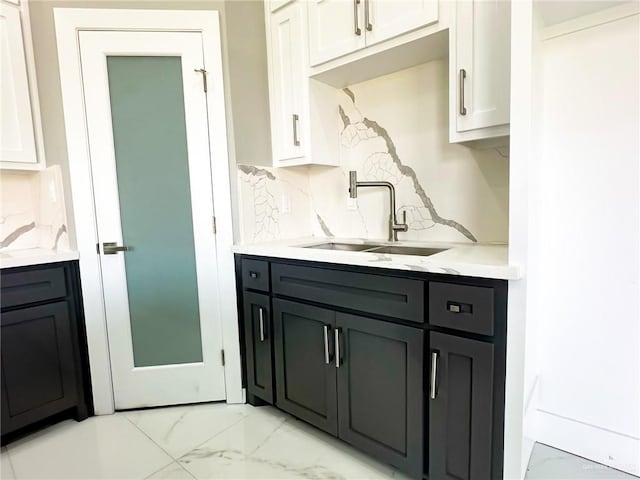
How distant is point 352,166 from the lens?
2.25 meters

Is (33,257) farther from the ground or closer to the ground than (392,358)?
farther from the ground

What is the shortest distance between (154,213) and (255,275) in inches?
25.7

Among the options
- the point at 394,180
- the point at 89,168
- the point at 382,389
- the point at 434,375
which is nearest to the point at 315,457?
the point at 382,389

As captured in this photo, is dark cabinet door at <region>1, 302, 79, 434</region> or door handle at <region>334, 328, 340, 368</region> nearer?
door handle at <region>334, 328, 340, 368</region>

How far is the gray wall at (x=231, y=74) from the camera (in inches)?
73.0

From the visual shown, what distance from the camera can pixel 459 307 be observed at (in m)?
1.22

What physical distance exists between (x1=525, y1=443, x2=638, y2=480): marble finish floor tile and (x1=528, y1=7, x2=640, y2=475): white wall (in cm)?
4

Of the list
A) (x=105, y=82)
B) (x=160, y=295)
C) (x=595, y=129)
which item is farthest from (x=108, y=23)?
(x=595, y=129)

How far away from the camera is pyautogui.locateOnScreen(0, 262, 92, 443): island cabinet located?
1.76m

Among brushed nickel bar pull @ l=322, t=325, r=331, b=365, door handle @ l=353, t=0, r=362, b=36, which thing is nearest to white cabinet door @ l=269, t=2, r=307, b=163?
door handle @ l=353, t=0, r=362, b=36

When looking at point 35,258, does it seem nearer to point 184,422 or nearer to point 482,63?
point 184,422

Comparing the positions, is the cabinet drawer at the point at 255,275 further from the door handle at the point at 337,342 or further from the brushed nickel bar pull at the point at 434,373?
the brushed nickel bar pull at the point at 434,373

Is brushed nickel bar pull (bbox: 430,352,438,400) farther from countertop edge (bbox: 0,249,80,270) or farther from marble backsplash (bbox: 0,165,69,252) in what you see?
marble backsplash (bbox: 0,165,69,252)

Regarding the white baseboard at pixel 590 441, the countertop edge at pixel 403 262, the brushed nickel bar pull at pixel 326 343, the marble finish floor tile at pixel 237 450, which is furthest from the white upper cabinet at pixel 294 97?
the white baseboard at pixel 590 441
